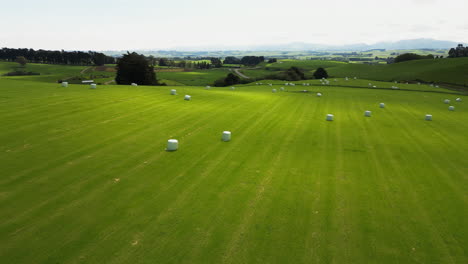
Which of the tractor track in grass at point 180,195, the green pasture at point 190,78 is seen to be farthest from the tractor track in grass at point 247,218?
the green pasture at point 190,78

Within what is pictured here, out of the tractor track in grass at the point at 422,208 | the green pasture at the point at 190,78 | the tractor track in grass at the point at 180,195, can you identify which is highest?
the green pasture at the point at 190,78

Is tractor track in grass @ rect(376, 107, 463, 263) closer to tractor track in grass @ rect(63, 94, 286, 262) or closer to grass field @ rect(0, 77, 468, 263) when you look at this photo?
grass field @ rect(0, 77, 468, 263)

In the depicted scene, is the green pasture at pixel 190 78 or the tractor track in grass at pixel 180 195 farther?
the green pasture at pixel 190 78

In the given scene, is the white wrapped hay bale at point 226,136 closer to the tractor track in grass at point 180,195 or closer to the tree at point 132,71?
the tractor track in grass at point 180,195

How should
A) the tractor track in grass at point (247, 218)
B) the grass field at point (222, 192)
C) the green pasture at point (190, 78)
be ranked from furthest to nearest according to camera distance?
the green pasture at point (190, 78) < the grass field at point (222, 192) < the tractor track in grass at point (247, 218)

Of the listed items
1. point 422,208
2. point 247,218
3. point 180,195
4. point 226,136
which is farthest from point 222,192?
point 422,208

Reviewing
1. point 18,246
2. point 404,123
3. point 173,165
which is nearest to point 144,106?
point 173,165

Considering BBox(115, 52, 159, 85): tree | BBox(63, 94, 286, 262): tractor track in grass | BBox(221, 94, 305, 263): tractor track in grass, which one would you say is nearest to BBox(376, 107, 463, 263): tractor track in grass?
BBox(221, 94, 305, 263): tractor track in grass

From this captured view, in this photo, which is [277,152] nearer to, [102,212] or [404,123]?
[102,212]
